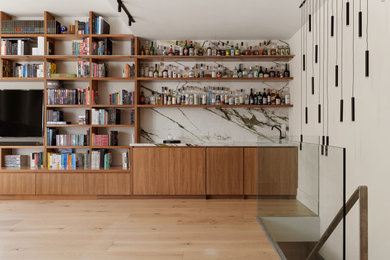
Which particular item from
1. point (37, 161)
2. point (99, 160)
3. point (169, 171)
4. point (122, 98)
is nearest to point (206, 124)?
point (169, 171)

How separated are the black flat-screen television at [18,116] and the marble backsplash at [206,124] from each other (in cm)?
169

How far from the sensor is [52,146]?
4762 mm

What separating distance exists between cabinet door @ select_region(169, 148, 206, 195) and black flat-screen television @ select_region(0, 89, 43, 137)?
226 cm

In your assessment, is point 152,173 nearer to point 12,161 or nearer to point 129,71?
point 129,71

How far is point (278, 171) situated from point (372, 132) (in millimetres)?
842

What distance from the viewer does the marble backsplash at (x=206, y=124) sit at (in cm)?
511

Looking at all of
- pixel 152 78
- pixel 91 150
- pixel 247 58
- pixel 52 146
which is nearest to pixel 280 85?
pixel 247 58

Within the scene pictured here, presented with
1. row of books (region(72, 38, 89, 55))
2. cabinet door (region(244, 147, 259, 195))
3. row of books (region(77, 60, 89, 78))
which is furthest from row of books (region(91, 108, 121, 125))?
cabinet door (region(244, 147, 259, 195))

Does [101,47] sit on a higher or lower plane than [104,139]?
higher

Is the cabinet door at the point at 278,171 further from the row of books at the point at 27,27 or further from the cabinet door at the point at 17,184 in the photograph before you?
the row of books at the point at 27,27

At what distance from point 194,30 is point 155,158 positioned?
207 cm

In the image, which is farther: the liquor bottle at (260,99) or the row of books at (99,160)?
the liquor bottle at (260,99)

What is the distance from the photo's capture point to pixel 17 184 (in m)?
4.61

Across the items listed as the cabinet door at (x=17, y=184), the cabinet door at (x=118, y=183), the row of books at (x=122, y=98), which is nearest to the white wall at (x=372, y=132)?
the cabinet door at (x=118, y=183)
